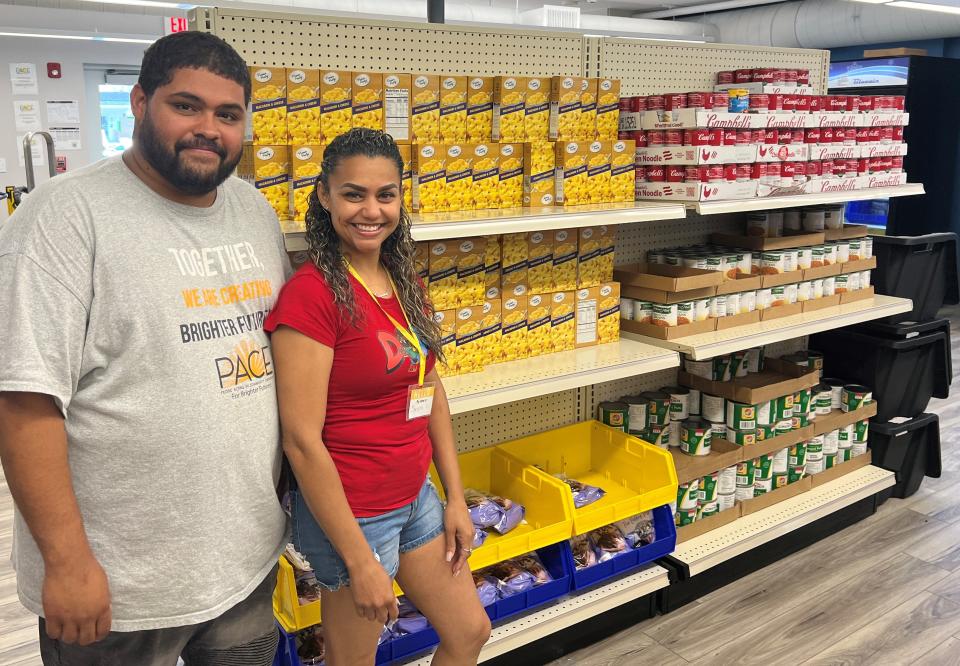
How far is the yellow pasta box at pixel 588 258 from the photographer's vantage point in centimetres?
293

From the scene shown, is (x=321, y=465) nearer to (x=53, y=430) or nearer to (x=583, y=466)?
(x=53, y=430)

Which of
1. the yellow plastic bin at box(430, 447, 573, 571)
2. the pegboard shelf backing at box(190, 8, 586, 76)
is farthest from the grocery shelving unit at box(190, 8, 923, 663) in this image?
the yellow plastic bin at box(430, 447, 573, 571)

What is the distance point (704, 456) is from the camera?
344 cm

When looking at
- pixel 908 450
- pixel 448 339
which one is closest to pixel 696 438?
pixel 448 339

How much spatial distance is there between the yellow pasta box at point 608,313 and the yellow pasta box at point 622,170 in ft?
1.11

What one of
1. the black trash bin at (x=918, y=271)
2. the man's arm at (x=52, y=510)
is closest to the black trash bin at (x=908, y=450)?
the black trash bin at (x=918, y=271)

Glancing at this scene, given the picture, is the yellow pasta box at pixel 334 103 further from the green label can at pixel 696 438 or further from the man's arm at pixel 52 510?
the green label can at pixel 696 438

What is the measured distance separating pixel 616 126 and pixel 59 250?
2.21 metres

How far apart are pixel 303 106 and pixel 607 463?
6.22 feet

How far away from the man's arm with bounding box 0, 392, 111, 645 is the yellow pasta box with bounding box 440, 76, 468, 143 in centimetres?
161

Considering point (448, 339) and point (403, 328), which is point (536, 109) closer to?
point (448, 339)

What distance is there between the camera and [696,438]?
11.2 feet

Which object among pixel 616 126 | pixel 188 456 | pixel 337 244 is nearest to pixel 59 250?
pixel 188 456

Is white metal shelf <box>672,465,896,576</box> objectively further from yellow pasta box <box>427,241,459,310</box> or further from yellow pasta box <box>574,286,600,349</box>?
yellow pasta box <box>427,241,459,310</box>
